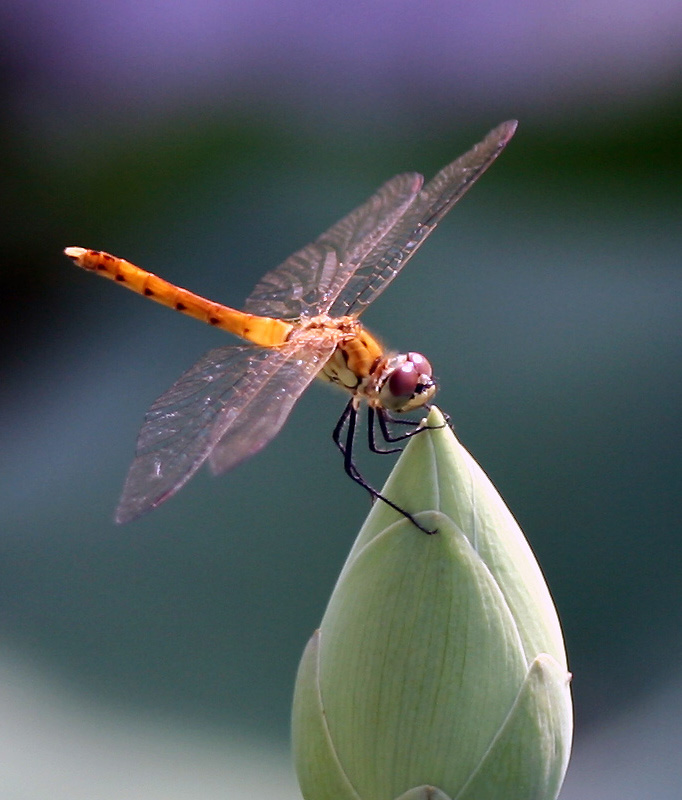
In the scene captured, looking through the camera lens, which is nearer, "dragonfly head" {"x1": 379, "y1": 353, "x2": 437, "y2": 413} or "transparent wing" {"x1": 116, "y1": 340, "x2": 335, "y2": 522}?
"transparent wing" {"x1": 116, "y1": 340, "x2": 335, "y2": 522}

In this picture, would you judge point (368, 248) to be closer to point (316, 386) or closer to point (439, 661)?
point (316, 386)

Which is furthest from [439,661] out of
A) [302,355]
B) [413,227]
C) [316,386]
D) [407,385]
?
[316,386]

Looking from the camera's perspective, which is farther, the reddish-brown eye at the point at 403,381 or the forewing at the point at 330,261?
the forewing at the point at 330,261

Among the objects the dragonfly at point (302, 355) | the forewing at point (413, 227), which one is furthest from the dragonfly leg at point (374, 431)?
the forewing at point (413, 227)

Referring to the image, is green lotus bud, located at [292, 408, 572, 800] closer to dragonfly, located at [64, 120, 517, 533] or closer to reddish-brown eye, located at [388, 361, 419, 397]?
dragonfly, located at [64, 120, 517, 533]

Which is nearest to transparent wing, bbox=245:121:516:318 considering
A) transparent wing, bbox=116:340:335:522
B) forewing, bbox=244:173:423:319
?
forewing, bbox=244:173:423:319

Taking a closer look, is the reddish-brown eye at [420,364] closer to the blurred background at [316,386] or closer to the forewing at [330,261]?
the forewing at [330,261]
